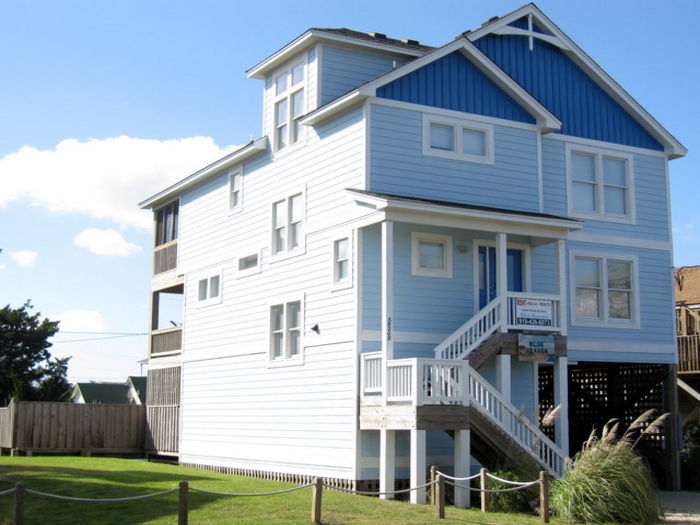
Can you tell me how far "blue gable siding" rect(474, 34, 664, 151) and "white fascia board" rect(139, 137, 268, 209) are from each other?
7.16 meters

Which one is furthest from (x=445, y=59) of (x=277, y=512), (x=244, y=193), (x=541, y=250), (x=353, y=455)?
(x=277, y=512)

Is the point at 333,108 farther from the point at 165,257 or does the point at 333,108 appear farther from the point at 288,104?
the point at 165,257

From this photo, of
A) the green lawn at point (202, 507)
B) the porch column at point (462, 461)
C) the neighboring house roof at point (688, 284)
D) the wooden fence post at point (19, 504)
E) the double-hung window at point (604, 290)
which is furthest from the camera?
the neighboring house roof at point (688, 284)

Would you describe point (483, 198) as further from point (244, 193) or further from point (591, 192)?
point (244, 193)

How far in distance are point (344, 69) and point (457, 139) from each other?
3.93 metres

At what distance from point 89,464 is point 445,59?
14.7m

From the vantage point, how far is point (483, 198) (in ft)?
80.2

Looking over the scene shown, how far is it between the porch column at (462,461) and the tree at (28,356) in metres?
35.0

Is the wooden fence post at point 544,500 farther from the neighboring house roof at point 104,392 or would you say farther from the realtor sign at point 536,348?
the neighboring house roof at point 104,392

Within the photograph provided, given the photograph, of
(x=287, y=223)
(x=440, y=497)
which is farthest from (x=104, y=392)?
(x=440, y=497)

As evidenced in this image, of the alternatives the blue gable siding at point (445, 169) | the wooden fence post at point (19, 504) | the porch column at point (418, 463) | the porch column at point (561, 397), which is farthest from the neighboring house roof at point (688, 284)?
the wooden fence post at point (19, 504)

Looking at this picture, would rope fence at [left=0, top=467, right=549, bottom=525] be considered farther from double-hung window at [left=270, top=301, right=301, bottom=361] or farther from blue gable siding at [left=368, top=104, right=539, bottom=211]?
blue gable siding at [left=368, top=104, right=539, bottom=211]

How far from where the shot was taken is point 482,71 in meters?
25.0

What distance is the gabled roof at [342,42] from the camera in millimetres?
25500
